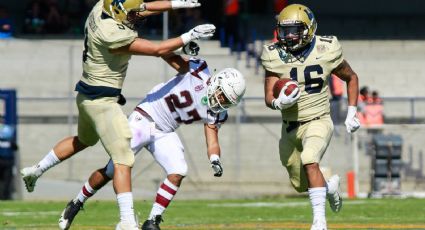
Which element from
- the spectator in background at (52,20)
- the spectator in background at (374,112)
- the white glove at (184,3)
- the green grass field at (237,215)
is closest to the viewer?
the white glove at (184,3)

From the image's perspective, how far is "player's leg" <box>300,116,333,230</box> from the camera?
8.95 m

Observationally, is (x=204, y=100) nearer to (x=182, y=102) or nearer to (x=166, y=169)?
(x=182, y=102)

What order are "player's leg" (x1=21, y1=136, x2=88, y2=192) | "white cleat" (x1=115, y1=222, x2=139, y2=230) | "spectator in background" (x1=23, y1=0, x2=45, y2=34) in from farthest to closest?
"spectator in background" (x1=23, y1=0, x2=45, y2=34)
"player's leg" (x1=21, y1=136, x2=88, y2=192)
"white cleat" (x1=115, y1=222, x2=139, y2=230)

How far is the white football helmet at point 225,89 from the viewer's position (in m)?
9.38

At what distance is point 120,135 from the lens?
914cm

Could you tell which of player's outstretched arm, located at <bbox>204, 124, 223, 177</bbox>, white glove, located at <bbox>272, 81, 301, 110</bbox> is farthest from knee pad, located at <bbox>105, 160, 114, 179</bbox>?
white glove, located at <bbox>272, 81, 301, 110</bbox>

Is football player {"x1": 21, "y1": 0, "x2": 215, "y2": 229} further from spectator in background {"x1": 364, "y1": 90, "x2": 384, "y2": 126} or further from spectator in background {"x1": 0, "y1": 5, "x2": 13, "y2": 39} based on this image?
spectator in background {"x1": 0, "y1": 5, "x2": 13, "y2": 39}

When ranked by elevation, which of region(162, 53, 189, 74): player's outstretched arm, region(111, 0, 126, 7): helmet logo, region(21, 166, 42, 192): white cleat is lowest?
region(21, 166, 42, 192): white cleat

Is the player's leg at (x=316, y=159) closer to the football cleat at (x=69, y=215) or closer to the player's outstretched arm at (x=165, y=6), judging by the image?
the player's outstretched arm at (x=165, y=6)

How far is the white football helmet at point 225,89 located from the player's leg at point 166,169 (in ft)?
1.53

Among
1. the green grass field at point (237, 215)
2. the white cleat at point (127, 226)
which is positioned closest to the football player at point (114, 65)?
the white cleat at point (127, 226)

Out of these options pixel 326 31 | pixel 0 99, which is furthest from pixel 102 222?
pixel 326 31

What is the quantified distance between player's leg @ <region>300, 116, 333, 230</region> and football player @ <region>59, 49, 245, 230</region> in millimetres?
643

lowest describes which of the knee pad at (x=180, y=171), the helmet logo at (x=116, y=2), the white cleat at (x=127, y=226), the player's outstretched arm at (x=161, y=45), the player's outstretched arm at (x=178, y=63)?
the white cleat at (x=127, y=226)
